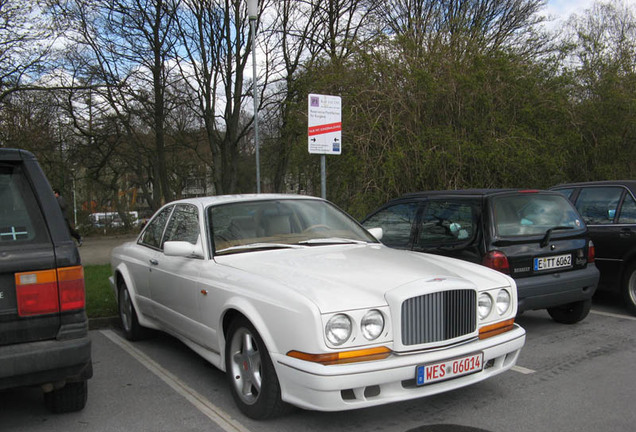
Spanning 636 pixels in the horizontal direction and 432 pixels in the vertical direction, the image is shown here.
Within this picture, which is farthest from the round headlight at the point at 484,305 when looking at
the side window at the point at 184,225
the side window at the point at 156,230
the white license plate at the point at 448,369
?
the side window at the point at 156,230

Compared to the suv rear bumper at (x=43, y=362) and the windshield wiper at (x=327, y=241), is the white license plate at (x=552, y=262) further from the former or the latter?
the suv rear bumper at (x=43, y=362)

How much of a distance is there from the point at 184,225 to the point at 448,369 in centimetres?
283

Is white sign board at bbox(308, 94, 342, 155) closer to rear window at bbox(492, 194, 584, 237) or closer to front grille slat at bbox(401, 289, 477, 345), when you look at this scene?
rear window at bbox(492, 194, 584, 237)

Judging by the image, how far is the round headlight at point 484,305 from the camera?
3.67m

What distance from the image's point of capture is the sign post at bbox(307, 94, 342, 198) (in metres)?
7.56

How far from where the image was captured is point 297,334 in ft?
10.2

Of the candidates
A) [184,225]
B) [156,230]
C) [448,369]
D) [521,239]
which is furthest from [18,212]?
[521,239]

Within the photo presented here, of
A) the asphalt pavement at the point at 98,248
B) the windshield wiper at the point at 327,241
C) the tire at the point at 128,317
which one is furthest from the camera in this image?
the asphalt pavement at the point at 98,248

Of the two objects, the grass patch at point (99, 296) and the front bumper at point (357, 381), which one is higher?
the front bumper at point (357, 381)

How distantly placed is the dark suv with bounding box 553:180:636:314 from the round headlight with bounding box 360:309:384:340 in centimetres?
474

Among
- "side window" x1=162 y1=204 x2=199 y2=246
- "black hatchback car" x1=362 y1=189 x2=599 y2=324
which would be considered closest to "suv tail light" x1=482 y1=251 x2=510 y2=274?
"black hatchback car" x1=362 y1=189 x2=599 y2=324

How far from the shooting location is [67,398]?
3.71 metres

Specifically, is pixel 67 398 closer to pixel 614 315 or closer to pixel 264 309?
pixel 264 309

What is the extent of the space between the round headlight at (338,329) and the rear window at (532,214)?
9.10 ft
